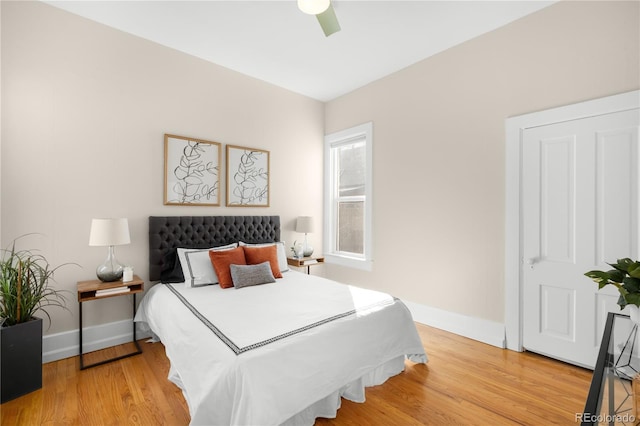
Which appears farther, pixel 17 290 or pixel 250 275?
pixel 250 275

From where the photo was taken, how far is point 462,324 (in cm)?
321

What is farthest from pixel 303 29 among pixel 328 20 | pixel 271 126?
pixel 271 126

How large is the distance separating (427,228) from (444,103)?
1.41 meters

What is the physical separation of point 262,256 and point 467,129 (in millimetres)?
2557

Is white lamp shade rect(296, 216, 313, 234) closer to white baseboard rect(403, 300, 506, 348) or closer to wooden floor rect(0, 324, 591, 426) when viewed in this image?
white baseboard rect(403, 300, 506, 348)

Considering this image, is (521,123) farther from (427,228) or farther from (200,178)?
(200,178)

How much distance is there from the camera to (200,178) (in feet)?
11.6

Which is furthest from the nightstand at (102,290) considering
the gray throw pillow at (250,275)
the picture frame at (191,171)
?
the picture frame at (191,171)

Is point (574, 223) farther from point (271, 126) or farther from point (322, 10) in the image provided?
point (271, 126)

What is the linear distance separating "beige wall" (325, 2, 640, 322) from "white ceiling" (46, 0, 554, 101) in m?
0.24

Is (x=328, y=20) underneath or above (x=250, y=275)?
above

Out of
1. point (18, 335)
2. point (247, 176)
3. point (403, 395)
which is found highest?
point (247, 176)

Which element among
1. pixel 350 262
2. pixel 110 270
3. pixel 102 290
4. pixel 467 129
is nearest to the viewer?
pixel 102 290

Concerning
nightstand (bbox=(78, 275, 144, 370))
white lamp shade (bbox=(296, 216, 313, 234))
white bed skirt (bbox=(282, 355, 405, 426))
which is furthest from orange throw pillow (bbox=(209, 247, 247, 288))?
white bed skirt (bbox=(282, 355, 405, 426))
